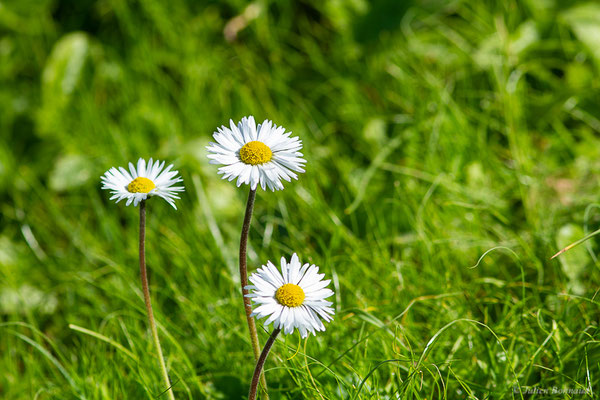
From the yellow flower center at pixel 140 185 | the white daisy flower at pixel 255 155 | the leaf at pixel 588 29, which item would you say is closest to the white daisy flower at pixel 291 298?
the white daisy flower at pixel 255 155

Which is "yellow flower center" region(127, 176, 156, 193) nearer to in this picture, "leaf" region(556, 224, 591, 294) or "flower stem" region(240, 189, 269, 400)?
"flower stem" region(240, 189, 269, 400)

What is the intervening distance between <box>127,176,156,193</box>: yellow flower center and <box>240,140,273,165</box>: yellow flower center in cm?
23

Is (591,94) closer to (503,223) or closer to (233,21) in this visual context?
(503,223)

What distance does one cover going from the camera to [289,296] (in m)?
1.14

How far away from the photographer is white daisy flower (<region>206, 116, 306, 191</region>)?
120 centimetres

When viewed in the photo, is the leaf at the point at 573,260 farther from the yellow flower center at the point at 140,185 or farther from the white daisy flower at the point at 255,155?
the yellow flower center at the point at 140,185

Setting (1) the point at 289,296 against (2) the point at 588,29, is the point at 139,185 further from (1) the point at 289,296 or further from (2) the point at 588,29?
(2) the point at 588,29

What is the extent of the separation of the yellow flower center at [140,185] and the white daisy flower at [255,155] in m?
A: 0.17

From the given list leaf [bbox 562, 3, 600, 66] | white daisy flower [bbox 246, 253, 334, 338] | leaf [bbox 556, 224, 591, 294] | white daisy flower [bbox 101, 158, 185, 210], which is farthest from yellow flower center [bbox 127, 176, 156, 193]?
leaf [bbox 562, 3, 600, 66]

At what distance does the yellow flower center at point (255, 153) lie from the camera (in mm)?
1232

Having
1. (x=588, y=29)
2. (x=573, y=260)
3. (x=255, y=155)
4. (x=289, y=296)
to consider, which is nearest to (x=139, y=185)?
(x=255, y=155)

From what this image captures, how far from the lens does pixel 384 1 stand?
9.95 feet

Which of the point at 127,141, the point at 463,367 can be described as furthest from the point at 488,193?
the point at 127,141

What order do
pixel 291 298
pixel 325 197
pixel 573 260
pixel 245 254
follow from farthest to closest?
pixel 325 197, pixel 573 260, pixel 245 254, pixel 291 298
